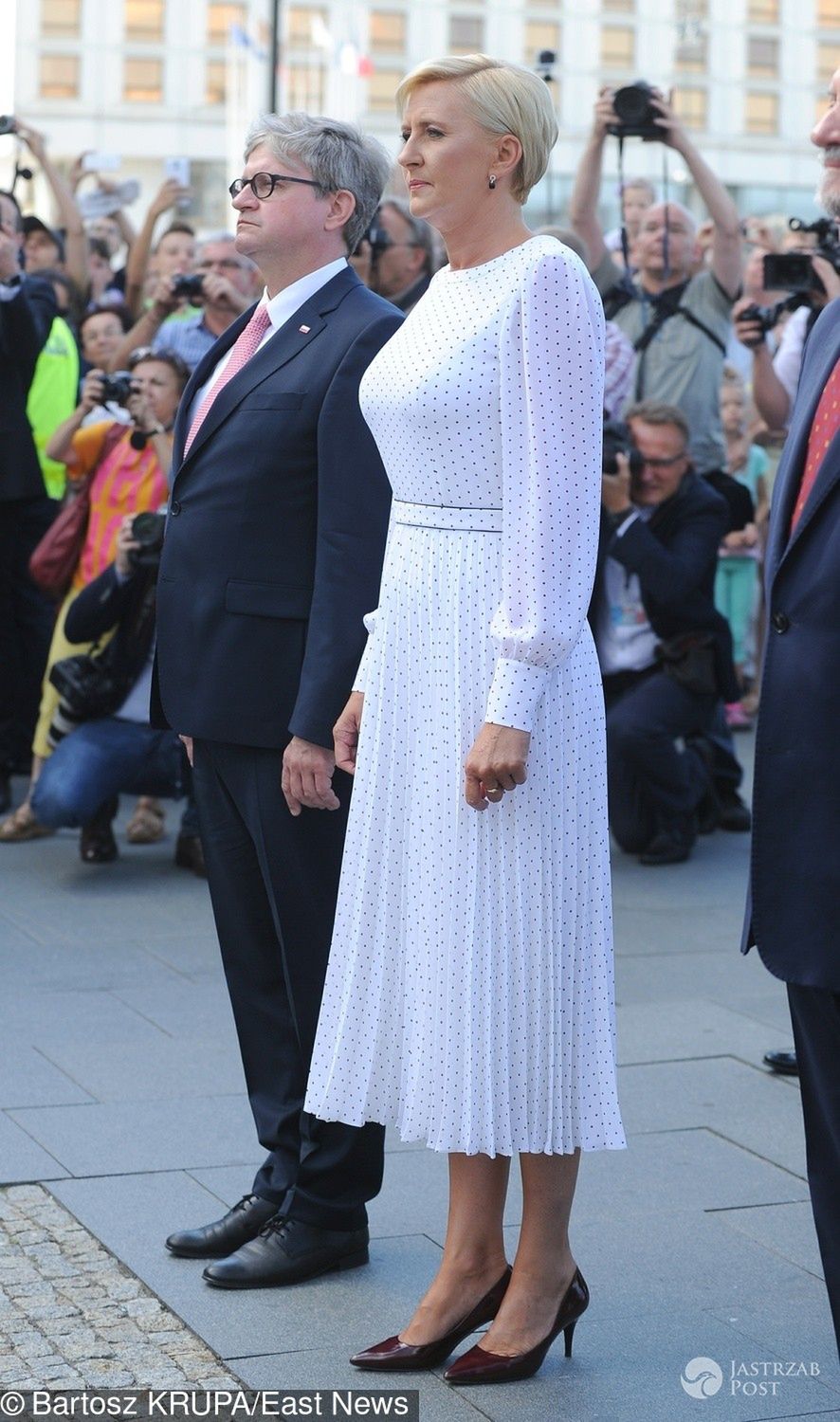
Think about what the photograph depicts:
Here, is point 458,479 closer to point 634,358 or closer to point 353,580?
point 353,580

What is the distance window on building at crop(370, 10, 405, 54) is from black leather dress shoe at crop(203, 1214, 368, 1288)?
8268 cm

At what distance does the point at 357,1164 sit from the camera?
3781 mm

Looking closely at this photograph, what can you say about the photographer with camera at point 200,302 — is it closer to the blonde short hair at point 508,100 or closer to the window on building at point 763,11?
the blonde short hair at point 508,100

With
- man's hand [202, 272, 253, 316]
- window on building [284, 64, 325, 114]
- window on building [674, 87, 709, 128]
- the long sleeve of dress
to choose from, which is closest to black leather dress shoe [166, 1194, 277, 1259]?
the long sleeve of dress

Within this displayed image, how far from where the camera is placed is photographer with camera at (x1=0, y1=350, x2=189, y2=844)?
7.16 metres

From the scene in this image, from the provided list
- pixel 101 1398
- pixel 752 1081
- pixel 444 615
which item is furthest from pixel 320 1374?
pixel 752 1081

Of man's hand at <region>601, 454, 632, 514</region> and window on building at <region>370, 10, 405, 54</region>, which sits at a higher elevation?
window on building at <region>370, 10, 405, 54</region>

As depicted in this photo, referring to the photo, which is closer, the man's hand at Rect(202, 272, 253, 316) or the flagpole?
the man's hand at Rect(202, 272, 253, 316)

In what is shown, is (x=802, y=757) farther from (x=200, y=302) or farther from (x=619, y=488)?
(x=200, y=302)

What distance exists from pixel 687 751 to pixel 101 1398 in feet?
16.8

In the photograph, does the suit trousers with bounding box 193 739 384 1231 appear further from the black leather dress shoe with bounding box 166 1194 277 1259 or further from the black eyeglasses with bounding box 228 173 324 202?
the black eyeglasses with bounding box 228 173 324 202

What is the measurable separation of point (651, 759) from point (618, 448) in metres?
1.16

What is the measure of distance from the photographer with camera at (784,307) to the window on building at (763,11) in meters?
81.7

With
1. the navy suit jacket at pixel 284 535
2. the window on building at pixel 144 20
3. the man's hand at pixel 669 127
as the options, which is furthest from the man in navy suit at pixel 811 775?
the window on building at pixel 144 20
